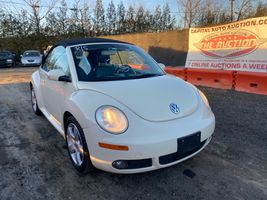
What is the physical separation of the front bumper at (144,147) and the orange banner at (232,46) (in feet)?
18.6

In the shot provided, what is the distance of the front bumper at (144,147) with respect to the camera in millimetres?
2445

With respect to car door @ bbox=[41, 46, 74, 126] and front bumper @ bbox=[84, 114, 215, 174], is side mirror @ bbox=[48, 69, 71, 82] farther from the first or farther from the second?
front bumper @ bbox=[84, 114, 215, 174]

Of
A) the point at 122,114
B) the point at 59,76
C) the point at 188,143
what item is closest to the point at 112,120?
the point at 122,114

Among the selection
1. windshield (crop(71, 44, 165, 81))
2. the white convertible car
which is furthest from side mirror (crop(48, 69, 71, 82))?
windshield (crop(71, 44, 165, 81))

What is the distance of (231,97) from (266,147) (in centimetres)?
297

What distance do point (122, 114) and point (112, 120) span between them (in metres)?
0.12

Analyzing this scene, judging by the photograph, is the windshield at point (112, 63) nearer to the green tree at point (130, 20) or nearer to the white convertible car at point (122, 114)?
the white convertible car at point (122, 114)

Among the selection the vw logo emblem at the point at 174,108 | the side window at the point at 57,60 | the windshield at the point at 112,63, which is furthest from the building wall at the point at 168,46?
the vw logo emblem at the point at 174,108

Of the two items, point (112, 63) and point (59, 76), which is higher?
point (112, 63)

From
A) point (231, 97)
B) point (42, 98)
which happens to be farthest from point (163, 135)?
point (231, 97)

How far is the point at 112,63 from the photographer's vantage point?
12.1 ft

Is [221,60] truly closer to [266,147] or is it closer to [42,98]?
[266,147]

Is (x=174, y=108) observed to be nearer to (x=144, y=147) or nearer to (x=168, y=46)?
(x=144, y=147)

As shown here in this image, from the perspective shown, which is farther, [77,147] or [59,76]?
[59,76]
